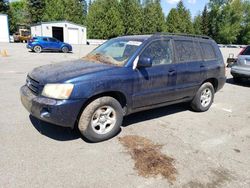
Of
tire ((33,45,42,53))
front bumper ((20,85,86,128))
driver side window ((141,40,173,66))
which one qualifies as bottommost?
tire ((33,45,42,53))

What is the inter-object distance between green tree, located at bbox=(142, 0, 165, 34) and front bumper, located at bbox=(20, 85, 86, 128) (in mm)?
52036

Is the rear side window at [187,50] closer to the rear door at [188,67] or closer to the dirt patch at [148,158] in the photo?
the rear door at [188,67]

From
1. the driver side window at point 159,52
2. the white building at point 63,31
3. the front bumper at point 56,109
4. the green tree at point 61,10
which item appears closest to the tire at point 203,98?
the driver side window at point 159,52

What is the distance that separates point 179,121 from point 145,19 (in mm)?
52244

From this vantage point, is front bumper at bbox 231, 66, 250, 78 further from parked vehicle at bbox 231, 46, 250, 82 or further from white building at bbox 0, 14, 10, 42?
white building at bbox 0, 14, 10, 42

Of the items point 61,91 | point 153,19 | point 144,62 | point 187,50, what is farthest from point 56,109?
point 153,19

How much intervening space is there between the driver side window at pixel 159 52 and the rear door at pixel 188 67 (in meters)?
0.25

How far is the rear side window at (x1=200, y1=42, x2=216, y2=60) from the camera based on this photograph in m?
5.75

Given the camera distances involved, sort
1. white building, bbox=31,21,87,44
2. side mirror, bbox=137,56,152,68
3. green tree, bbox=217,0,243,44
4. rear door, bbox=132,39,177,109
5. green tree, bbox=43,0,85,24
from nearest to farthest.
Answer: side mirror, bbox=137,56,152,68 < rear door, bbox=132,39,177,109 < white building, bbox=31,21,87,44 < green tree, bbox=43,0,85,24 < green tree, bbox=217,0,243,44

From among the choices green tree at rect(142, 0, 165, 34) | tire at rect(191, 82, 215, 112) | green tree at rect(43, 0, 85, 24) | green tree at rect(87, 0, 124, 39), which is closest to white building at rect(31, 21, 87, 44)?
green tree at rect(87, 0, 124, 39)

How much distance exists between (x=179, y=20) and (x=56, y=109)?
5917cm

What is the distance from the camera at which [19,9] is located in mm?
85688

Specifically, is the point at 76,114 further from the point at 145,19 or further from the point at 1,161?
the point at 145,19

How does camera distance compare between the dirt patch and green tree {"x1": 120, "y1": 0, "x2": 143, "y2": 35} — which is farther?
green tree {"x1": 120, "y1": 0, "x2": 143, "y2": 35}
